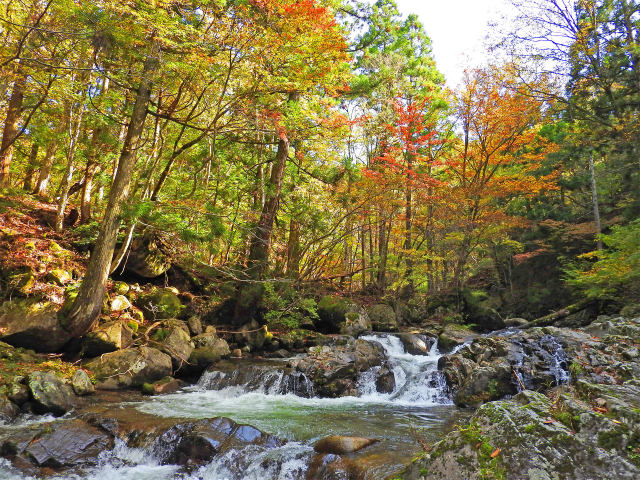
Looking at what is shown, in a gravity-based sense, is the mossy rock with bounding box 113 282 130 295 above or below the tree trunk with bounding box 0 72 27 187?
below

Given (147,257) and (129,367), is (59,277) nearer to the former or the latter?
(147,257)

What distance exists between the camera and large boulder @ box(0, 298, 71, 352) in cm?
763

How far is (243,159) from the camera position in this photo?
13.5 m

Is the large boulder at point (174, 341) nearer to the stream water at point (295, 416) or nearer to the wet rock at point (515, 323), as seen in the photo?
the stream water at point (295, 416)

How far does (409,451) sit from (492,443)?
263cm

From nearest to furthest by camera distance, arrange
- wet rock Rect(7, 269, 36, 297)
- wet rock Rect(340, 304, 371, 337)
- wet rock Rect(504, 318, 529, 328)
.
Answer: wet rock Rect(7, 269, 36, 297), wet rock Rect(340, 304, 371, 337), wet rock Rect(504, 318, 529, 328)

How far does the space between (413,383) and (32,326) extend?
335 inches

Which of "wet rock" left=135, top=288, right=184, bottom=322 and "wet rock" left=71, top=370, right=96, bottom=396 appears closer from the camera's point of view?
"wet rock" left=71, top=370, right=96, bottom=396

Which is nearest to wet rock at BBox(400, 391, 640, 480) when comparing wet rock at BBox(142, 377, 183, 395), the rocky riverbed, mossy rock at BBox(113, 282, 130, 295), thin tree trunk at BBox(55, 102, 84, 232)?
the rocky riverbed

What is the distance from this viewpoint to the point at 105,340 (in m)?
8.01

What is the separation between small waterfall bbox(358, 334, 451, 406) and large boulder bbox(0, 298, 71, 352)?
6.78 metres

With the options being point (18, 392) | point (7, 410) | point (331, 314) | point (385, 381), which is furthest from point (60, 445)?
point (331, 314)

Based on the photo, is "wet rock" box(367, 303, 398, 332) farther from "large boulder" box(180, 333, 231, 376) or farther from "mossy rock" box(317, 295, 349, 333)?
"large boulder" box(180, 333, 231, 376)

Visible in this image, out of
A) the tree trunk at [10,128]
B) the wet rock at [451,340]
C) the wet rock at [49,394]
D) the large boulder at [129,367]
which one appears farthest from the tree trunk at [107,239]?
the wet rock at [451,340]
